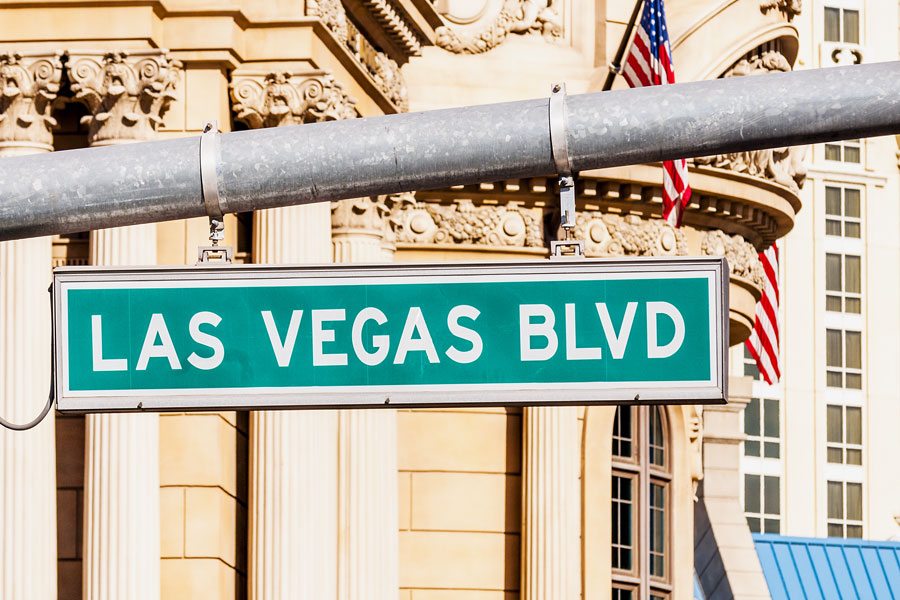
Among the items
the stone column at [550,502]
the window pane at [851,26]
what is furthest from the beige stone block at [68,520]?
the window pane at [851,26]

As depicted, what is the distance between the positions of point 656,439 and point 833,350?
5858 cm

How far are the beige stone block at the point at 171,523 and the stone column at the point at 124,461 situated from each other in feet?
1.44

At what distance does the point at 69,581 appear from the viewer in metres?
21.6

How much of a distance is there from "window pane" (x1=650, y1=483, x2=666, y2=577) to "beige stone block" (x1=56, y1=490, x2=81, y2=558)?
10623 mm

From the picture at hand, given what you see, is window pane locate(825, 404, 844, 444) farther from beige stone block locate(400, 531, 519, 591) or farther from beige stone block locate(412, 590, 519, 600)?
beige stone block locate(412, 590, 519, 600)

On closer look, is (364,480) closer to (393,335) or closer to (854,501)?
(393,335)

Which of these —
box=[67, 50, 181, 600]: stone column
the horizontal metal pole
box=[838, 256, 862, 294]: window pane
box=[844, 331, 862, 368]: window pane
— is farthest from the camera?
box=[838, 256, 862, 294]: window pane

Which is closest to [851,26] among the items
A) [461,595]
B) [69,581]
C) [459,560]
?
[459,560]

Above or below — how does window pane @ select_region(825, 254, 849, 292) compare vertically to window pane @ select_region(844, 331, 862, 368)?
above

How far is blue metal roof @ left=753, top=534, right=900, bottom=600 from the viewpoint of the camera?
149 feet

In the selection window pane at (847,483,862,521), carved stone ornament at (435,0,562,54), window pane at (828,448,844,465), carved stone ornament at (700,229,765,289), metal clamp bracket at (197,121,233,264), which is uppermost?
carved stone ornament at (435,0,562,54)

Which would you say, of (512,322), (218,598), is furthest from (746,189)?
(512,322)

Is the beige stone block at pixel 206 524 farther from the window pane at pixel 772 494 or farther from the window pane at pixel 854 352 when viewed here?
the window pane at pixel 854 352

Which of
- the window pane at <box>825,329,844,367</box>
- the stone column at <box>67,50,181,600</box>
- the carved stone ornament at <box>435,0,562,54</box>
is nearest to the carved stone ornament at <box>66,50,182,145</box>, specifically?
the stone column at <box>67,50,181,600</box>
